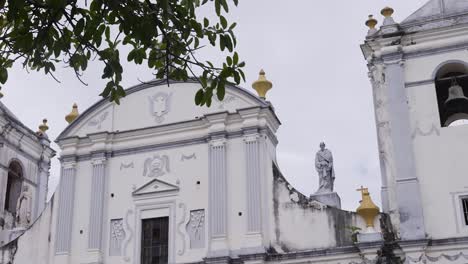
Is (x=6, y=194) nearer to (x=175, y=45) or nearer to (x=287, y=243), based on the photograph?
(x=287, y=243)

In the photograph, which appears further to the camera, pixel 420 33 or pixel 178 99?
pixel 178 99

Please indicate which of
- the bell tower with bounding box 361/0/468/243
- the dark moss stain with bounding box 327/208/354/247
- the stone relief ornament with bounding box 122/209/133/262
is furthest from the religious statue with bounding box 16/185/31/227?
the bell tower with bounding box 361/0/468/243

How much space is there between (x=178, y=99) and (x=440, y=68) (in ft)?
15.8

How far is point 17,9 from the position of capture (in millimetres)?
4383

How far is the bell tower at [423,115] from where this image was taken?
10766mm

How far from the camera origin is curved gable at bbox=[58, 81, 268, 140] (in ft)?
42.5

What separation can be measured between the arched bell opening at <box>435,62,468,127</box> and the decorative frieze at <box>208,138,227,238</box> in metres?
3.80

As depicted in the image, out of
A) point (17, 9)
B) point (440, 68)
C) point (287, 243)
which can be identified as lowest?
point (287, 243)

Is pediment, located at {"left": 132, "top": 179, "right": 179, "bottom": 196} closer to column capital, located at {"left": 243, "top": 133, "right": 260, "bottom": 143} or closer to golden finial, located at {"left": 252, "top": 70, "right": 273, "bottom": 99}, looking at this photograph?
column capital, located at {"left": 243, "top": 133, "right": 260, "bottom": 143}

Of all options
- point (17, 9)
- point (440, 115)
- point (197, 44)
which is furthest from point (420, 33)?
point (17, 9)

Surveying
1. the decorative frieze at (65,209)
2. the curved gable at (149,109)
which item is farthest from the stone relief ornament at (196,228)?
the decorative frieze at (65,209)

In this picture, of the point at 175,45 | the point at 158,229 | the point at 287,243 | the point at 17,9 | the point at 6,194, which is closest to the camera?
the point at 17,9

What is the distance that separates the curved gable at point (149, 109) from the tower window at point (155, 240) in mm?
1891

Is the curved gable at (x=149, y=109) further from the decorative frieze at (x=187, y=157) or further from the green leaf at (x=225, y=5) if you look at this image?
the green leaf at (x=225, y=5)
